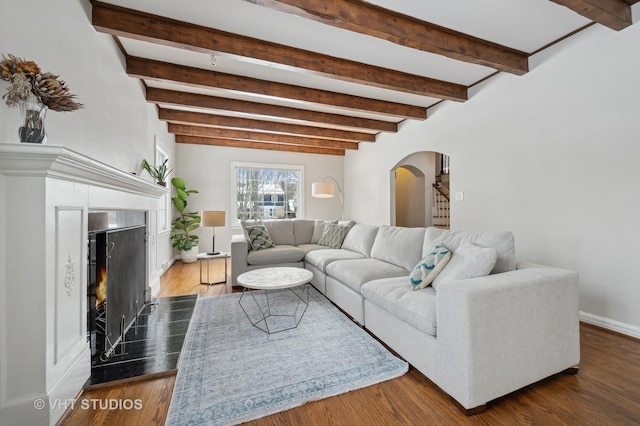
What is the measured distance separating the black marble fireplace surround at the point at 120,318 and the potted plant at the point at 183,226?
2.75 metres

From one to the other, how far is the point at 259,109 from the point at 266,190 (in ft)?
8.92

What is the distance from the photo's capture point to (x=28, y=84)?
3.98 feet

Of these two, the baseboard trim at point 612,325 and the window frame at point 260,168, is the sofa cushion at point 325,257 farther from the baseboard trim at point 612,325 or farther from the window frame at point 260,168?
the window frame at point 260,168

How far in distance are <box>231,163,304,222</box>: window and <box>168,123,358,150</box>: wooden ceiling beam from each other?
0.87m

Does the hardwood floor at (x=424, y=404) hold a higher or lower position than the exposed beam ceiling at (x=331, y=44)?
lower

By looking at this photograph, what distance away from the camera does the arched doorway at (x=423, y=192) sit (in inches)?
250

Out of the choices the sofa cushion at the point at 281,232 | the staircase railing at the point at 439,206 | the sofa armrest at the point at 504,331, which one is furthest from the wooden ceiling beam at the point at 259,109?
the sofa armrest at the point at 504,331

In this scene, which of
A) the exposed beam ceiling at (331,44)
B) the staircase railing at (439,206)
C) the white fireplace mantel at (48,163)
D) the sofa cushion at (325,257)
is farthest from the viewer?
the staircase railing at (439,206)

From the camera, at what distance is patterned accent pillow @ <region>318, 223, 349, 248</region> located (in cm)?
418

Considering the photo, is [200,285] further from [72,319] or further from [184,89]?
[184,89]

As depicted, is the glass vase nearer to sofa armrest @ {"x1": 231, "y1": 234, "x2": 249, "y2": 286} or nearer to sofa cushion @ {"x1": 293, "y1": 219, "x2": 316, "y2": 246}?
sofa armrest @ {"x1": 231, "y1": 234, "x2": 249, "y2": 286}

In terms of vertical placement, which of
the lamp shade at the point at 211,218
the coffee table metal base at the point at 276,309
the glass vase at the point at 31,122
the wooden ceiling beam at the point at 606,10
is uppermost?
the wooden ceiling beam at the point at 606,10

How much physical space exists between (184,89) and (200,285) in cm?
275

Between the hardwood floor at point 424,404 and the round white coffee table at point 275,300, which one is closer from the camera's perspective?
the hardwood floor at point 424,404
